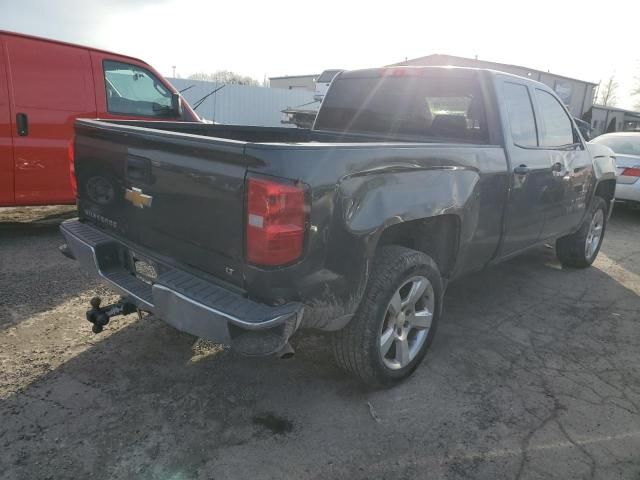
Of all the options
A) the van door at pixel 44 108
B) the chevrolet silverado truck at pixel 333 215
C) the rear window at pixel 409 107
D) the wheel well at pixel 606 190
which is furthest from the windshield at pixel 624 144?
the van door at pixel 44 108

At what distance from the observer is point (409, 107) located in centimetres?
400

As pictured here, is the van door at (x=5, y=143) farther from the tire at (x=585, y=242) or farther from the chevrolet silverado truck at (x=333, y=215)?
the tire at (x=585, y=242)

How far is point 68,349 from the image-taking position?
322cm

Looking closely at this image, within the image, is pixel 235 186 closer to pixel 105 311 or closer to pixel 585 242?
pixel 105 311

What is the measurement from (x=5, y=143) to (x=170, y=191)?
11.4ft

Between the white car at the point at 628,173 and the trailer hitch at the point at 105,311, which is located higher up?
the white car at the point at 628,173

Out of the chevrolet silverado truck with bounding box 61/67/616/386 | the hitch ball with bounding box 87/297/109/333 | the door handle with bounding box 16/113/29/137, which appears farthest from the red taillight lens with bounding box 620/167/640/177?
the door handle with bounding box 16/113/29/137

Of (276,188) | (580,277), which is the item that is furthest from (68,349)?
(580,277)

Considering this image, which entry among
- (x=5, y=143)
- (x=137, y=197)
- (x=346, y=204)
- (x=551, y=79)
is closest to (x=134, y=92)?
(x=5, y=143)

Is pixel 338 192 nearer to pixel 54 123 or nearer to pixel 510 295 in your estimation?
pixel 510 295

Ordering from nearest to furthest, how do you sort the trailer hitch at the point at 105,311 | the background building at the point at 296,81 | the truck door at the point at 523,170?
the trailer hitch at the point at 105,311
the truck door at the point at 523,170
the background building at the point at 296,81

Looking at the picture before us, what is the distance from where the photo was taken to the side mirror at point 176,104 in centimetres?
637

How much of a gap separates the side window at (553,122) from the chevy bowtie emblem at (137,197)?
312 cm

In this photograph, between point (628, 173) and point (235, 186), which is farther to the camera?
point (628, 173)
